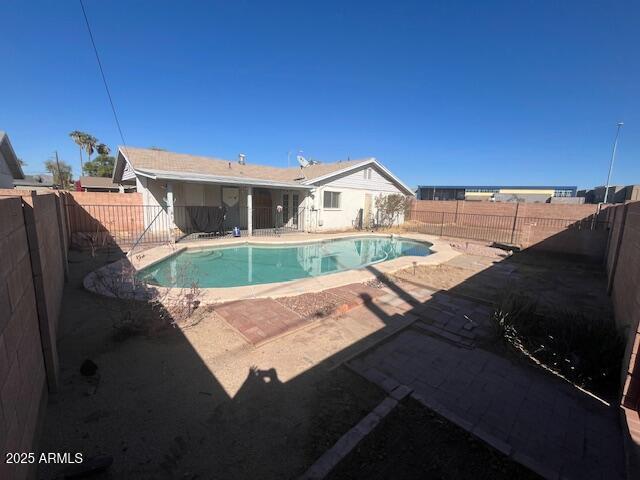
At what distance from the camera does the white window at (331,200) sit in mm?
17078

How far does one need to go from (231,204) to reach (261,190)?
252 cm

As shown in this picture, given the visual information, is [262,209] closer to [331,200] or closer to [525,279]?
[331,200]

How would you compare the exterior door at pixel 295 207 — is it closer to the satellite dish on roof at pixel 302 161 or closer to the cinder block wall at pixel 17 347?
the satellite dish on roof at pixel 302 161

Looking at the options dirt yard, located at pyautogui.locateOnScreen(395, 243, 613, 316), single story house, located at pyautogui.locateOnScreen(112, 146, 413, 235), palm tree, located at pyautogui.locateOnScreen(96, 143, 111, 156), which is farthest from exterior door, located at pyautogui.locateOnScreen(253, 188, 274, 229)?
palm tree, located at pyautogui.locateOnScreen(96, 143, 111, 156)

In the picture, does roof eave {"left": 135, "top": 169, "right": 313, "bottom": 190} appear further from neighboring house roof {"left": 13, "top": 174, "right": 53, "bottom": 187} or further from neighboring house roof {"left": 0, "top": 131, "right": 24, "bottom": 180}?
neighboring house roof {"left": 13, "top": 174, "right": 53, "bottom": 187}

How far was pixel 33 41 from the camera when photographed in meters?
8.24

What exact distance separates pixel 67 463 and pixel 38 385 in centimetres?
74

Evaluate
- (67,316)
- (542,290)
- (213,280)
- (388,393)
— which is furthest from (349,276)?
(67,316)

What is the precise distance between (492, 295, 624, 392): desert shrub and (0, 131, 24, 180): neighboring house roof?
18.0 m

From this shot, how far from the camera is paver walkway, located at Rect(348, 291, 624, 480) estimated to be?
2.30 meters

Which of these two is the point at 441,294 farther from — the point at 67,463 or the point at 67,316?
the point at 67,316

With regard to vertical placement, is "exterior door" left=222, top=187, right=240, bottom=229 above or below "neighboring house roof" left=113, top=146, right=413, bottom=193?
below

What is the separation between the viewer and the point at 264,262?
34.0 feet

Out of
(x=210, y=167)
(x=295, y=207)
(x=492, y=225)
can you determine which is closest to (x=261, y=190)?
(x=295, y=207)
